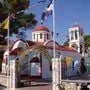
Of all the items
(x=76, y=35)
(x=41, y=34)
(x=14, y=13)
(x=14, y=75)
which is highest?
(x=76, y=35)

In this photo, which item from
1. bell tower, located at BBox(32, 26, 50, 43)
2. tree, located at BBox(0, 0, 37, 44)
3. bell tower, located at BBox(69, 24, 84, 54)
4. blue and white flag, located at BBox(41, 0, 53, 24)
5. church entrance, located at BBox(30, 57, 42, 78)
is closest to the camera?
blue and white flag, located at BBox(41, 0, 53, 24)

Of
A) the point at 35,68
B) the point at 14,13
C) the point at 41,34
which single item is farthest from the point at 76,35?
the point at 14,13

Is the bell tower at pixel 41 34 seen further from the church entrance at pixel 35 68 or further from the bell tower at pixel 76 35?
the church entrance at pixel 35 68

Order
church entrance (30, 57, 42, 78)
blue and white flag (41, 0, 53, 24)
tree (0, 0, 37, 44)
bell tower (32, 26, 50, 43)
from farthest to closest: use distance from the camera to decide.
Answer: bell tower (32, 26, 50, 43)
church entrance (30, 57, 42, 78)
tree (0, 0, 37, 44)
blue and white flag (41, 0, 53, 24)

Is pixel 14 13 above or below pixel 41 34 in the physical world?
below

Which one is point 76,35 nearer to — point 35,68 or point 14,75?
point 35,68

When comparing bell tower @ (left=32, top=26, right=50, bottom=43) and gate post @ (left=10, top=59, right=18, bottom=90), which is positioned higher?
bell tower @ (left=32, top=26, right=50, bottom=43)

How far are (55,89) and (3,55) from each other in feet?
63.3

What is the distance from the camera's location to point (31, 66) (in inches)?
1531

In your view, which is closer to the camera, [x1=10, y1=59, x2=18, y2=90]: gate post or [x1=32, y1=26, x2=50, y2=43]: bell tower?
[x1=10, y1=59, x2=18, y2=90]: gate post

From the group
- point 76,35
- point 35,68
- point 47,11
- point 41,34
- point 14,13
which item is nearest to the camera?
point 47,11

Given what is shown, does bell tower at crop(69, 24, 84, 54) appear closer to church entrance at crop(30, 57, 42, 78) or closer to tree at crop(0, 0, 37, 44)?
tree at crop(0, 0, 37, 44)

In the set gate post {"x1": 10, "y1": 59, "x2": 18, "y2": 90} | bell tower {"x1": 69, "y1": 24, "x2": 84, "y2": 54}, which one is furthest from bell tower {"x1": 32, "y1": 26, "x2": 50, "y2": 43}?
gate post {"x1": 10, "y1": 59, "x2": 18, "y2": 90}

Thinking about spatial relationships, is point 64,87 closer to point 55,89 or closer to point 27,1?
point 55,89
